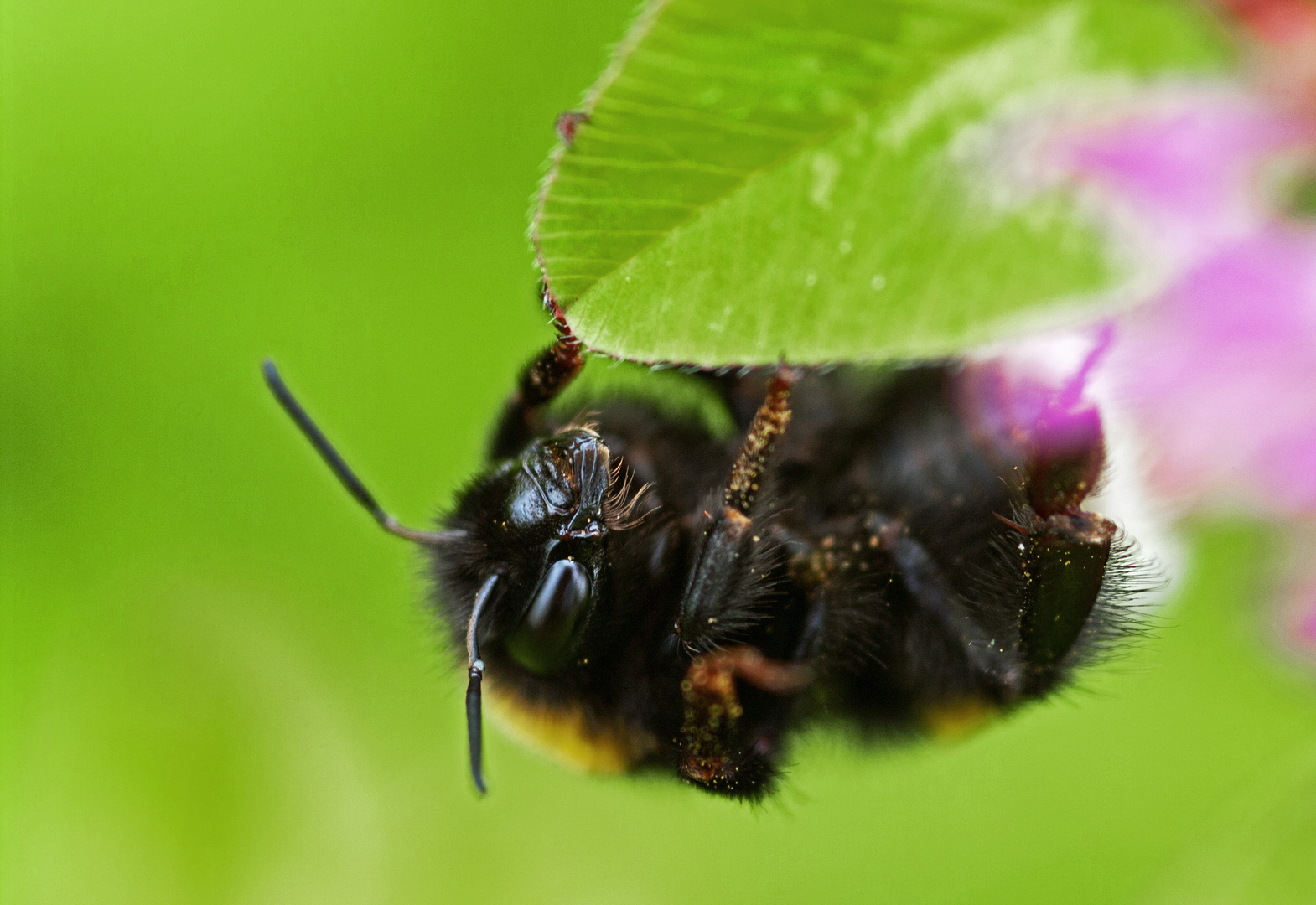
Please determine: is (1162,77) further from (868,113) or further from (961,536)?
(961,536)

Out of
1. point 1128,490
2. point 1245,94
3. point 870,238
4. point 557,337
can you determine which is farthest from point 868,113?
point 1128,490

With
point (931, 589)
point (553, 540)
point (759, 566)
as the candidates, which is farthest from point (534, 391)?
point (931, 589)

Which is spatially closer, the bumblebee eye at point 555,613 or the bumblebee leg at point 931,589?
the bumblebee eye at point 555,613

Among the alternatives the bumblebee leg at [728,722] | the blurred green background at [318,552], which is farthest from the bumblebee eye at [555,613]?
the blurred green background at [318,552]

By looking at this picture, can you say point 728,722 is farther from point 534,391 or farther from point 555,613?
point 534,391

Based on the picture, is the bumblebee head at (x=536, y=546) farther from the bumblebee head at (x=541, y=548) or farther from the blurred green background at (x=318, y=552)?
the blurred green background at (x=318, y=552)

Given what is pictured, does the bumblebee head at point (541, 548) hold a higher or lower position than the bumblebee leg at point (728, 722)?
higher
